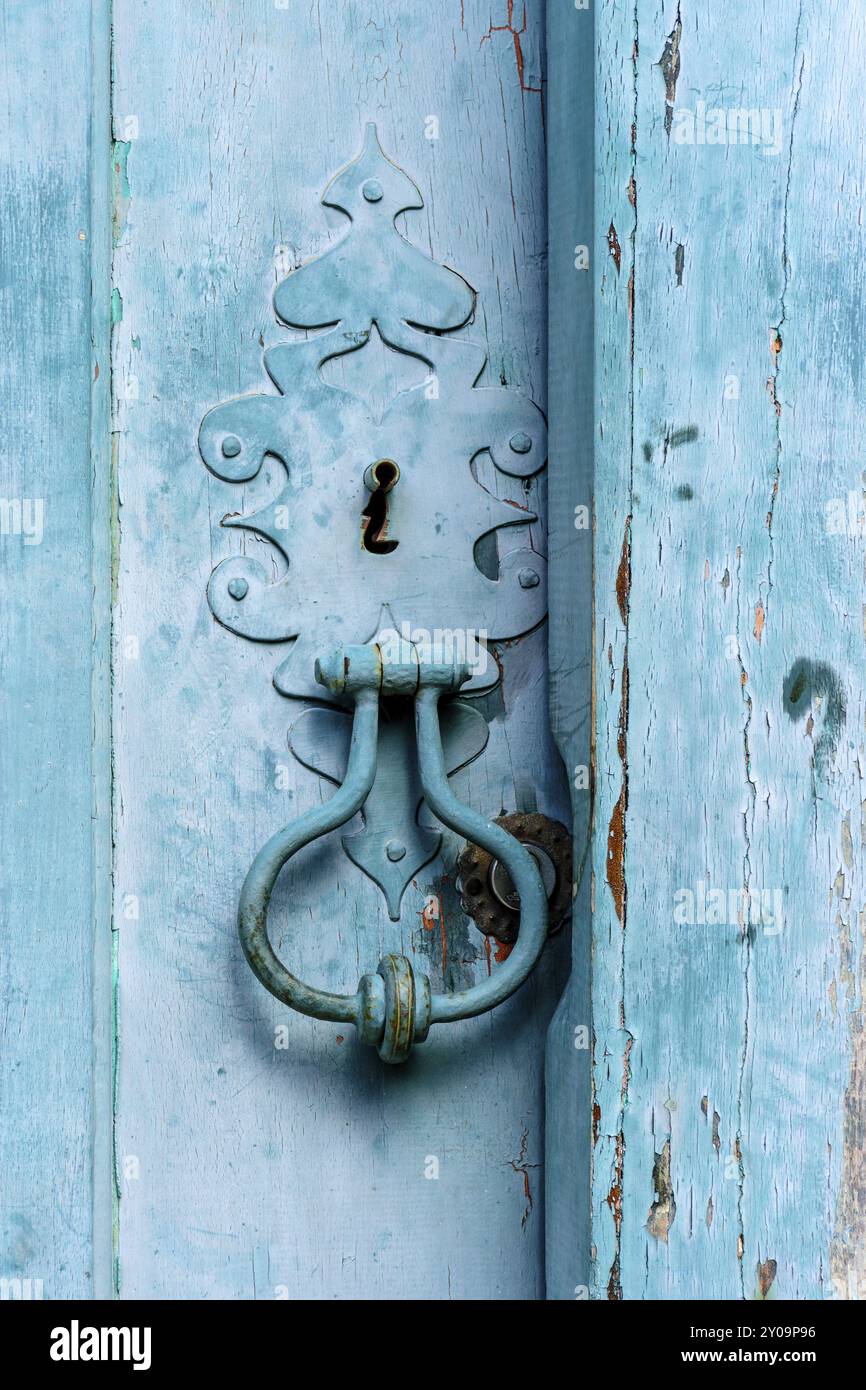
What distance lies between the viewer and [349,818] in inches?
31.7

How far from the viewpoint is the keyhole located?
0.82 meters

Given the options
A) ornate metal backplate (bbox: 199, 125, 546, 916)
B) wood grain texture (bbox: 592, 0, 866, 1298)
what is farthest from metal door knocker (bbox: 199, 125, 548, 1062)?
wood grain texture (bbox: 592, 0, 866, 1298)

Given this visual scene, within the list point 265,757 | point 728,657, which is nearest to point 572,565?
point 728,657

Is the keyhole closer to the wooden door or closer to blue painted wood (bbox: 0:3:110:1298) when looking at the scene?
the wooden door

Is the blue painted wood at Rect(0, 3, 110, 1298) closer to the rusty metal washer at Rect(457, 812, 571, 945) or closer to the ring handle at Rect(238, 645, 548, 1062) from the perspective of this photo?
the ring handle at Rect(238, 645, 548, 1062)

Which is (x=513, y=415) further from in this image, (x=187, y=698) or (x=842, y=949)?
(x=842, y=949)

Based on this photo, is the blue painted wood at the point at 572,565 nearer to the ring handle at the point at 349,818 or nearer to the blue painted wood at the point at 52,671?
the ring handle at the point at 349,818

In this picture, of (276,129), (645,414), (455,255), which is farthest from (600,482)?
(276,129)

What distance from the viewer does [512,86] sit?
867 millimetres

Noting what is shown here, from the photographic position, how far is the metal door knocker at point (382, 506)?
33.1 inches

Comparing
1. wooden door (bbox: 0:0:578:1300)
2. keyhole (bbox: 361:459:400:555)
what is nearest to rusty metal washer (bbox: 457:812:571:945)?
wooden door (bbox: 0:0:578:1300)

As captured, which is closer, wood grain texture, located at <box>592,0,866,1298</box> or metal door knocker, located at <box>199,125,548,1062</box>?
wood grain texture, located at <box>592,0,866,1298</box>

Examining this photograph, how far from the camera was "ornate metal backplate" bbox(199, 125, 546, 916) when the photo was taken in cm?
84

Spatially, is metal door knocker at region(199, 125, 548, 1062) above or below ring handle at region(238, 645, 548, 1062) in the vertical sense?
above
